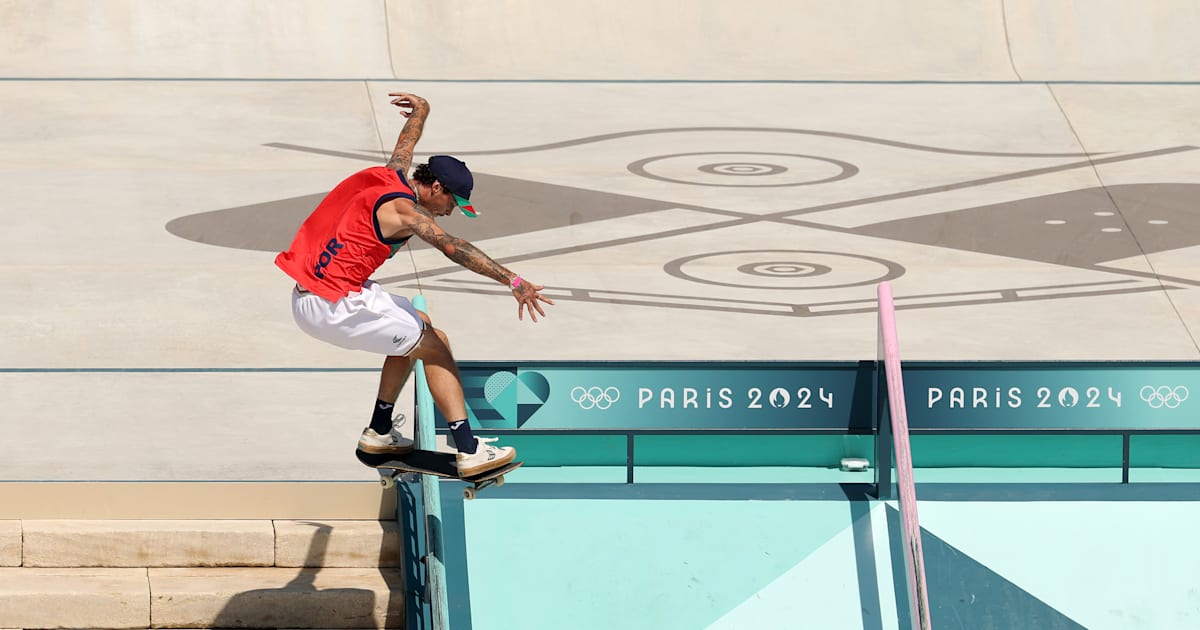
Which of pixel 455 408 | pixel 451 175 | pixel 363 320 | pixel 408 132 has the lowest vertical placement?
pixel 455 408

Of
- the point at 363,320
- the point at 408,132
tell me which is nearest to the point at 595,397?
the point at 363,320

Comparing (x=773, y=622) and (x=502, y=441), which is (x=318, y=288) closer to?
(x=502, y=441)

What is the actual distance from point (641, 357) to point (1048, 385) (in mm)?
4150

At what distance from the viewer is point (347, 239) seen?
23.1 feet

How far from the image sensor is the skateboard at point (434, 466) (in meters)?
7.43

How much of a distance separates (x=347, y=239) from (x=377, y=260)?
0.16 m

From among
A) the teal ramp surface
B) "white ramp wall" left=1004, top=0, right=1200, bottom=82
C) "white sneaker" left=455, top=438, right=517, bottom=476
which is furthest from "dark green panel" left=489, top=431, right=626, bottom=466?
"white ramp wall" left=1004, top=0, right=1200, bottom=82

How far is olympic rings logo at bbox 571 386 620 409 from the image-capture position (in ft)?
26.8

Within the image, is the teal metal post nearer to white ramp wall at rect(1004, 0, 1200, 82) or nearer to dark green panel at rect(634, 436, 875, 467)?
dark green panel at rect(634, 436, 875, 467)

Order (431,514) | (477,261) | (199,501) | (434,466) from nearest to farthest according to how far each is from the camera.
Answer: (477,261), (431,514), (434,466), (199,501)

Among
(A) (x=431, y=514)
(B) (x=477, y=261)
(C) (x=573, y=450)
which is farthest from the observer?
(C) (x=573, y=450)

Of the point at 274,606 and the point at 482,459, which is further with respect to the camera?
the point at 274,606

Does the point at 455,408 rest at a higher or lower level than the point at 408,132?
lower

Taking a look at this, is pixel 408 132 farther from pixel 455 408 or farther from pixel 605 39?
pixel 605 39
